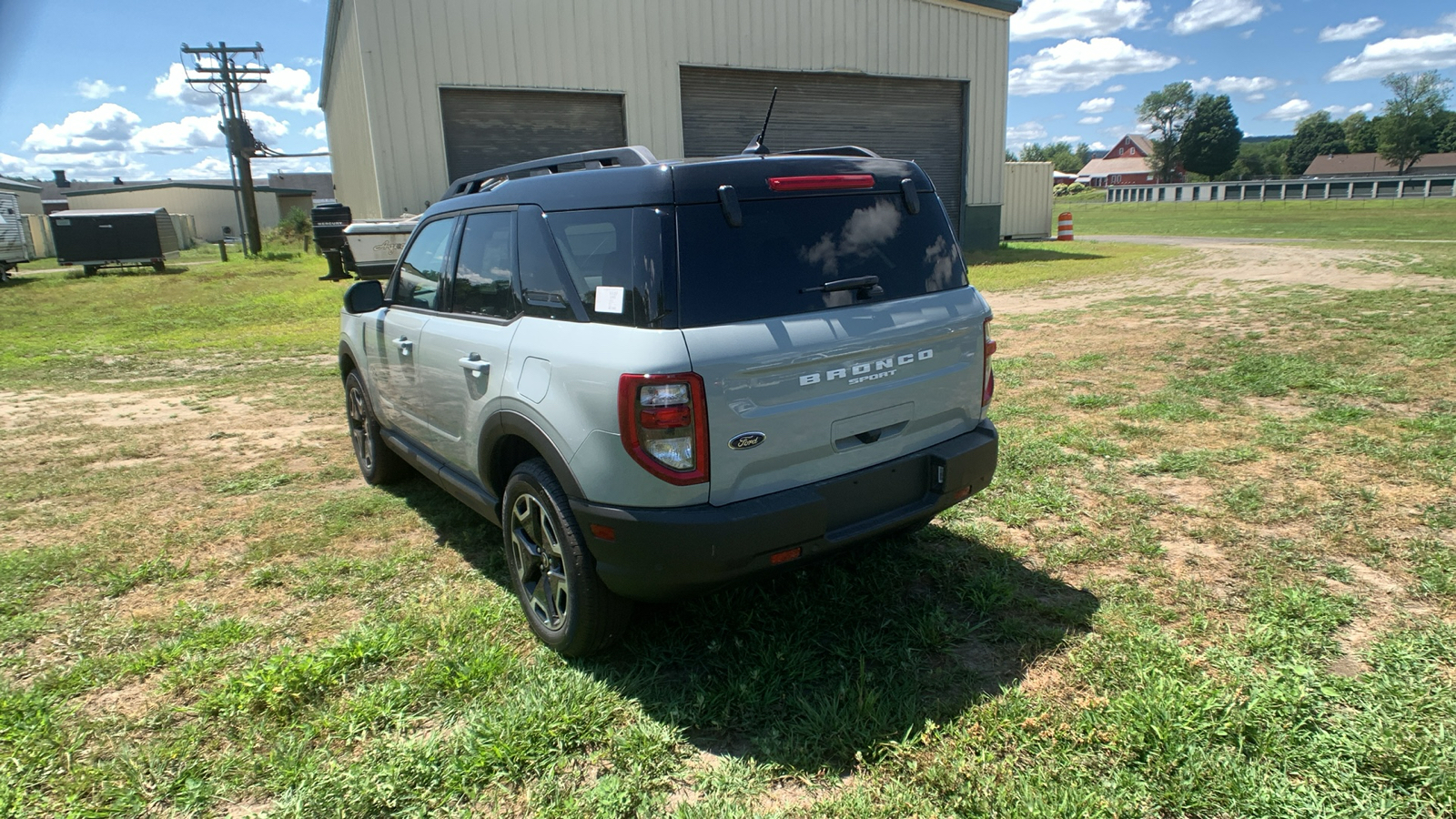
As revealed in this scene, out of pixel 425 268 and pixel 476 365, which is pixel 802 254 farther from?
pixel 425 268

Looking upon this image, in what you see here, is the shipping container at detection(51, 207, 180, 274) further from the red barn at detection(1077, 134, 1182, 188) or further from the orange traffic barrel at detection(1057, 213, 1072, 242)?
the red barn at detection(1077, 134, 1182, 188)

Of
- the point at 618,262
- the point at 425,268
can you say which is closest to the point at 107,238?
the point at 425,268

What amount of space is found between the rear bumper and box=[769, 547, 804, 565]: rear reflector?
Result: 17mm

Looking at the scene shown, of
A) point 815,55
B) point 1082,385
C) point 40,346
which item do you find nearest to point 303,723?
point 1082,385

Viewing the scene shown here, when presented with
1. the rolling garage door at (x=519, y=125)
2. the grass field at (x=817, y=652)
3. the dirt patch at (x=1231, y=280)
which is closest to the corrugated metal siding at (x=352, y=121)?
the rolling garage door at (x=519, y=125)

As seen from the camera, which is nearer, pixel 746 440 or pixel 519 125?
pixel 746 440

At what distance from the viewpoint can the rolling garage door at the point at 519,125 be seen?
1448cm

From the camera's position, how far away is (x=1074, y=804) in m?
2.36

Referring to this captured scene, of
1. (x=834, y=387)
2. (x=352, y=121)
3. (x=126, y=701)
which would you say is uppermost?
(x=352, y=121)

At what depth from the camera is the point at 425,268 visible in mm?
4359

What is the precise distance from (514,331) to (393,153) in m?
12.2

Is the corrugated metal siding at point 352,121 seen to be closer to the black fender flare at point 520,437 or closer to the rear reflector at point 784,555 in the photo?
the black fender flare at point 520,437

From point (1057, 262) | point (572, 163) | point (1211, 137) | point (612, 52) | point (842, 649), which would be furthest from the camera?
point (1211, 137)

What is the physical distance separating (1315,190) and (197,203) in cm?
6791
